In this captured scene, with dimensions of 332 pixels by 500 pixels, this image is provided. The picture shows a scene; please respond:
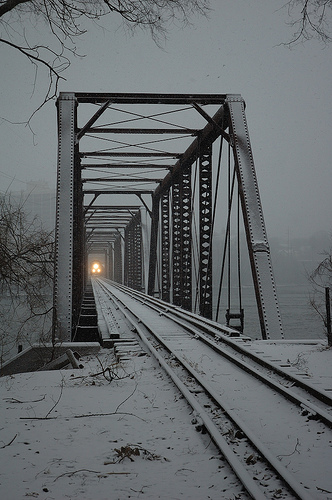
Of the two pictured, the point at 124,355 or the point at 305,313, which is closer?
the point at 124,355

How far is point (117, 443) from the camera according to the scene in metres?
3.59

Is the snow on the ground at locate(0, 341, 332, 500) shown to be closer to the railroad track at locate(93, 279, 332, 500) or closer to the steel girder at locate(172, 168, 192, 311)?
the railroad track at locate(93, 279, 332, 500)

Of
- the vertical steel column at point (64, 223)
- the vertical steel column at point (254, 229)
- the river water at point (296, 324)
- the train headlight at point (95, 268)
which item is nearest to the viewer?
the vertical steel column at point (254, 229)

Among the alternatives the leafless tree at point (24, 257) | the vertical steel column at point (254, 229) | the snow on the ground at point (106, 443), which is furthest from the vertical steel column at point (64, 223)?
the vertical steel column at point (254, 229)

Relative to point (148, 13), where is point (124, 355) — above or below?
below

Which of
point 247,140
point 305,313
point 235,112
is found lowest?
point 305,313

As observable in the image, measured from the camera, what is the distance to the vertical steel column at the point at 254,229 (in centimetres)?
852

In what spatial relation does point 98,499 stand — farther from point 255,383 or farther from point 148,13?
point 148,13

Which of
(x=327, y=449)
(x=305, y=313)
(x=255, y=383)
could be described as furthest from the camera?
(x=305, y=313)

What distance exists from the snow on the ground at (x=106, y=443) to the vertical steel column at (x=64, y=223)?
3.21 meters

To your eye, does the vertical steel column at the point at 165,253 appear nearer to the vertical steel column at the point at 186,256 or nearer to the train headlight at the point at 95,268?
the vertical steel column at the point at 186,256

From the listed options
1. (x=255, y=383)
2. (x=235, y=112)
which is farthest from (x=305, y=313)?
(x=255, y=383)

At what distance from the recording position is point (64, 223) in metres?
9.52

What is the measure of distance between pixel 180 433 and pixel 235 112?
8.40 metres
